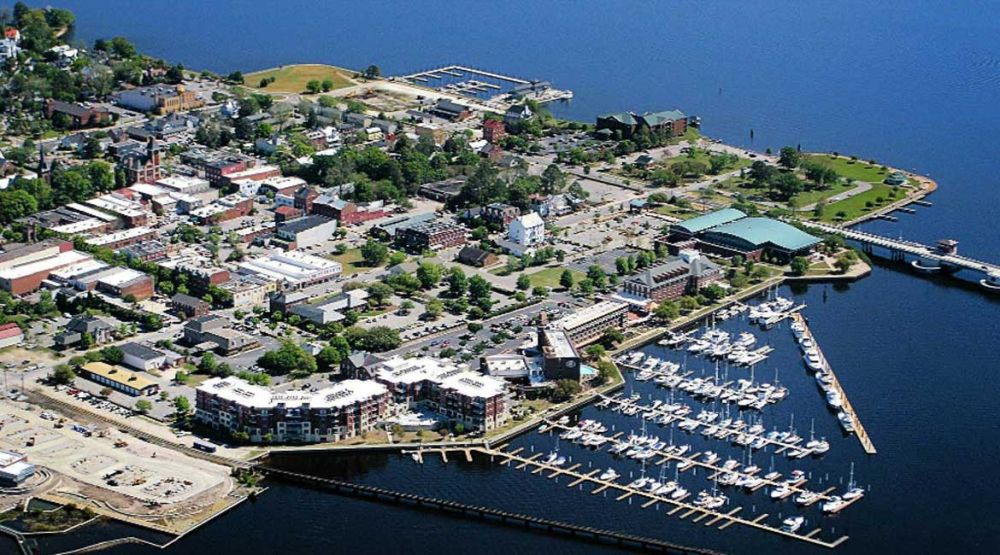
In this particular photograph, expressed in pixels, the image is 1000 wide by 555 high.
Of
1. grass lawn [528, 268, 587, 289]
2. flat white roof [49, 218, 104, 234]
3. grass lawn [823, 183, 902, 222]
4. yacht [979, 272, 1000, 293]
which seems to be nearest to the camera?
grass lawn [528, 268, 587, 289]

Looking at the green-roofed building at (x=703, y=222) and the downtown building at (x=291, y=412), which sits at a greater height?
the green-roofed building at (x=703, y=222)

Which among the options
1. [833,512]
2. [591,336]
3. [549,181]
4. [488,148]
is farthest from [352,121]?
[833,512]

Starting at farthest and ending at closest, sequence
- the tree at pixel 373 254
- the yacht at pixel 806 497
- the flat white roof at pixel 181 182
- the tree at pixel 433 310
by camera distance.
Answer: the flat white roof at pixel 181 182, the tree at pixel 373 254, the tree at pixel 433 310, the yacht at pixel 806 497

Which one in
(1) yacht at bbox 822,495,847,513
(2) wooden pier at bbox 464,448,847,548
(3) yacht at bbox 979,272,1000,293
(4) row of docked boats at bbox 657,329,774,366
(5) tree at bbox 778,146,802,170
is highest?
(5) tree at bbox 778,146,802,170

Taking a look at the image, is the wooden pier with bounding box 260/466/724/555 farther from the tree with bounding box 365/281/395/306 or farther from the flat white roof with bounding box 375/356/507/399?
the tree with bounding box 365/281/395/306

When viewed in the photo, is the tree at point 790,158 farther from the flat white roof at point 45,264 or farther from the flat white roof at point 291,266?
the flat white roof at point 45,264

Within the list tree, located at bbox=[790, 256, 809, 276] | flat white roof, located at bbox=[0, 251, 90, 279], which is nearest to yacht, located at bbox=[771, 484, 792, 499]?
tree, located at bbox=[790, 256, 809, 276]

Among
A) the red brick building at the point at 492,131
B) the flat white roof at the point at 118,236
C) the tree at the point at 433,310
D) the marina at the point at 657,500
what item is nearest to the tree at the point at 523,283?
the tree at the point at 433,310
